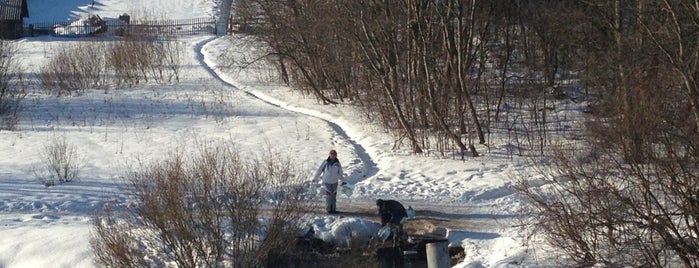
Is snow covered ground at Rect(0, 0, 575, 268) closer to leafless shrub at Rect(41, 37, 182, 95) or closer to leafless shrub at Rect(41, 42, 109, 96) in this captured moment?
leafless shrub at Rect(41, 42, 109, 96)

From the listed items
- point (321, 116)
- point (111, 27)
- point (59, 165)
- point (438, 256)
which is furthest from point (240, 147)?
point (111, 27)

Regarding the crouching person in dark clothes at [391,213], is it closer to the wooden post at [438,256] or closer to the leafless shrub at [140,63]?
the wooden post at [438,256]

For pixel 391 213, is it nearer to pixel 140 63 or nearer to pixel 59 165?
pixel 59 165

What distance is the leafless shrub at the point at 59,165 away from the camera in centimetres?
2008

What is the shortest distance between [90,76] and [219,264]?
27383mm

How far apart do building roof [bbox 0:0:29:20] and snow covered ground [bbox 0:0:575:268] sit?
24.3 m

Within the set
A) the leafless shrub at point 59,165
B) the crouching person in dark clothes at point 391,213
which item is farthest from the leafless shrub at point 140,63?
the crouching person in dark clothes at point 391,213

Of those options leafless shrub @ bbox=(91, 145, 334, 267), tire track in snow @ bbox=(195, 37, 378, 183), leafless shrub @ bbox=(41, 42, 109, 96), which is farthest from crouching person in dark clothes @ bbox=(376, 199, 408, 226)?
leafless shrub @ bbox=(41, 42, 109, 96)

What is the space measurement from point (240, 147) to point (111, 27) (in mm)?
37673

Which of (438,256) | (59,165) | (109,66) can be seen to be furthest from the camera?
(109,66)

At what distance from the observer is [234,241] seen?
1300 cm

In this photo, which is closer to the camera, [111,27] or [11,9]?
[111,27]

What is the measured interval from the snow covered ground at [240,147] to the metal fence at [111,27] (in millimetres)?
18138

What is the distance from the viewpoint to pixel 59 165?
20.7m
